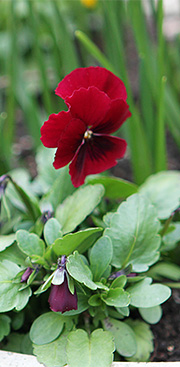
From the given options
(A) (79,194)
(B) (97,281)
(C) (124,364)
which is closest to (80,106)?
(A) (79,194)

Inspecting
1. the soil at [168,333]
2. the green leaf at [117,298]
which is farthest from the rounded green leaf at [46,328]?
the soil at [168,333]

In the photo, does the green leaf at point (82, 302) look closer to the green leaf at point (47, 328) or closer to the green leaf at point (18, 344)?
the green leaf at point (47, 328)

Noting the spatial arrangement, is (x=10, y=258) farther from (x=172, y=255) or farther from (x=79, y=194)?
(x=172, y=255)

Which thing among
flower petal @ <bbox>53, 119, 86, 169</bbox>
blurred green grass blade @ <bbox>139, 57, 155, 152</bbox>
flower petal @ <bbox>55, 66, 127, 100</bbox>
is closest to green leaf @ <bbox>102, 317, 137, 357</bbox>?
flower petal @ <bbox>53, 119, 86, 169</bbox>

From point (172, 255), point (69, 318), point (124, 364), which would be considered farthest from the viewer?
point (172, 255)

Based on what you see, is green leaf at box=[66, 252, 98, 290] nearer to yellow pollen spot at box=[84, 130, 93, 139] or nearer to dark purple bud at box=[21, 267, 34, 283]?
dark purple bud at box=[21, 267, 34, 283]

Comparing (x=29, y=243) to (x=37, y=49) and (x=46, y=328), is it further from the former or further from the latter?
(x=37, y=49)
